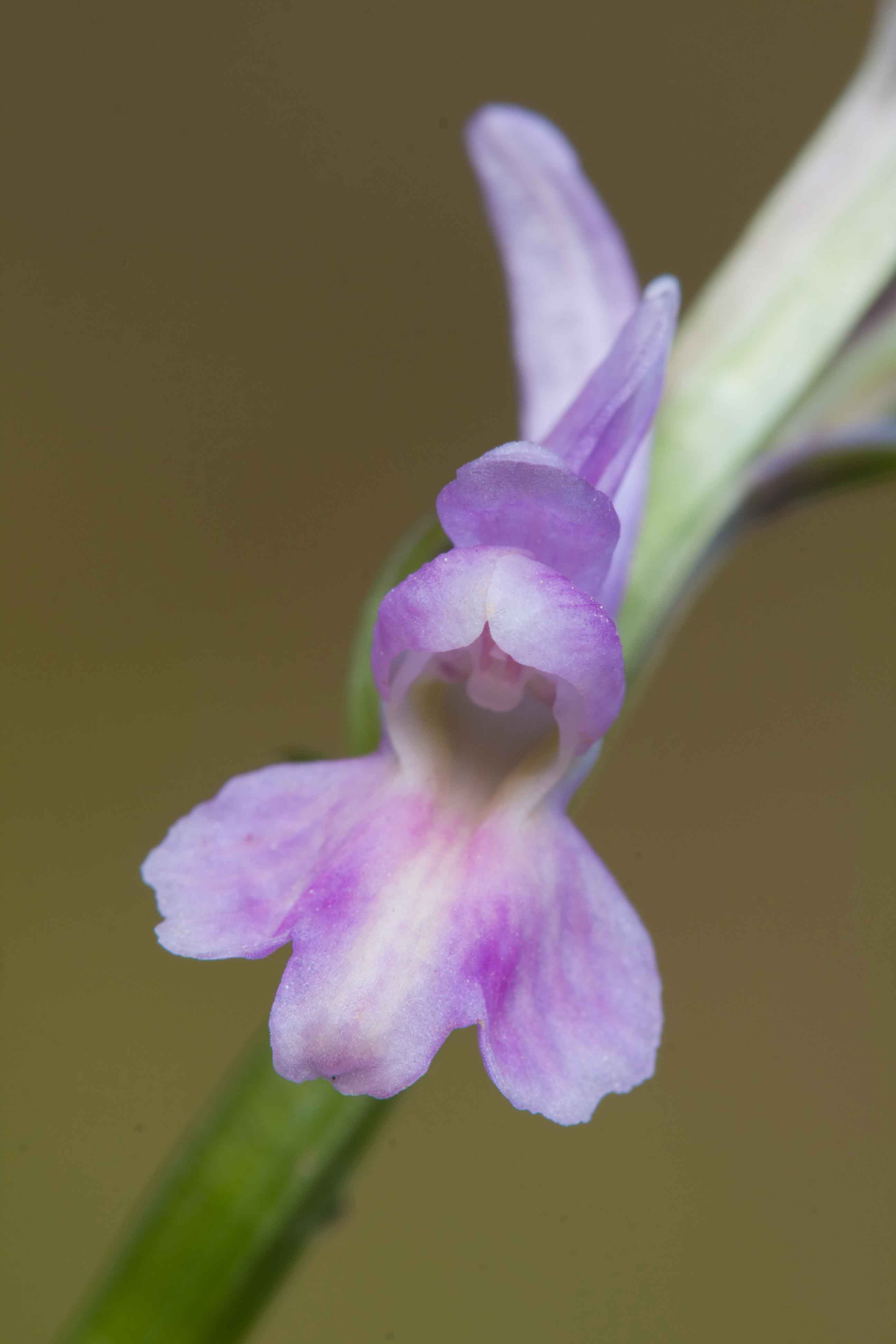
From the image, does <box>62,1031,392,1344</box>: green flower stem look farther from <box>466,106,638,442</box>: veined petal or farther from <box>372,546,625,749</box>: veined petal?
<box>466,106,638,442</box>: veined petal

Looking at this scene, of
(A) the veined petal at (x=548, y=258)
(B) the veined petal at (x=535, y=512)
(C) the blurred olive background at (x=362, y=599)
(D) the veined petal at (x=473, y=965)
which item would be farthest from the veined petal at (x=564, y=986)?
(C) the blurred olive background at (x=362, y=599)

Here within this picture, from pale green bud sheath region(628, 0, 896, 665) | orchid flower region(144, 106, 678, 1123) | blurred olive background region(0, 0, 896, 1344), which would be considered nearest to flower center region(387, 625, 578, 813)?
orchid flower region(144, 106, 678, 1123)

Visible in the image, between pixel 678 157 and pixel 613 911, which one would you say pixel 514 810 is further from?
pixel 678 157

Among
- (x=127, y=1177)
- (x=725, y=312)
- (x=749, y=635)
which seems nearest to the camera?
(x=725, y=312)

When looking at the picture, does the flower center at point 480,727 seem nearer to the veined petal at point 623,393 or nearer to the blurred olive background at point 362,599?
the veined petal at point 623,393

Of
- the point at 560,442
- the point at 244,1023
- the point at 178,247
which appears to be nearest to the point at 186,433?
the point at 178,247

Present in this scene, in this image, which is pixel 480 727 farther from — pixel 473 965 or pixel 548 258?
pixel 548 258

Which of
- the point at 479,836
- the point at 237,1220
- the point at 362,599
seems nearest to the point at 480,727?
the point at 479,836
